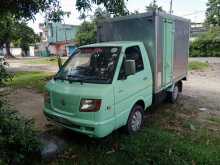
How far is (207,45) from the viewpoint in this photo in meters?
32.9

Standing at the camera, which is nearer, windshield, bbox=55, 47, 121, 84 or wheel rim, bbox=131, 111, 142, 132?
windshield, bbox=55, 47, 121, 84

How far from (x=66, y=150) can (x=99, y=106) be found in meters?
1.20

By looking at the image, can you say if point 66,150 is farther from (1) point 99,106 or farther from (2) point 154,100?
(2) point 154,100

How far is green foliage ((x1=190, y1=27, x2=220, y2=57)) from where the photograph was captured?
32.3 meters

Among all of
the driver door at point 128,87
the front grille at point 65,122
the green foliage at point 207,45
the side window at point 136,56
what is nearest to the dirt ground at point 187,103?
the front grille at point 65,122

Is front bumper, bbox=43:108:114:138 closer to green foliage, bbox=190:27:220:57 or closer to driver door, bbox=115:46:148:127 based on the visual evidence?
driver door, bbox=115:46:148:127

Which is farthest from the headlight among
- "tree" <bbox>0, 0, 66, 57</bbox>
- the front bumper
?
"tree" <bbox>0, 0, 66, 57</bbox>

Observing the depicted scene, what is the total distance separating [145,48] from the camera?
5883 mm

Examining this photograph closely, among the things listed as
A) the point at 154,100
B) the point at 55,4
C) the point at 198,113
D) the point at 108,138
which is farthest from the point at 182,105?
the point at 55,4

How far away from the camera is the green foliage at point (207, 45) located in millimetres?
32281

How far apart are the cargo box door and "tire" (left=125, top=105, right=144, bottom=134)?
4.83 ft

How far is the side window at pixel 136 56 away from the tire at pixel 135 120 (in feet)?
2.87

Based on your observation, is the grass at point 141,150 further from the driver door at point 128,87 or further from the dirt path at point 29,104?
the dirt path at point 29,104

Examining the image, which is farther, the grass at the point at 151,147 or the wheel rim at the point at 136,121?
the wheel rim at the point at 136,121
